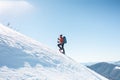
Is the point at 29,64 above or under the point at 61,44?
under

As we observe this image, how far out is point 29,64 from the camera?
1407 centimetres

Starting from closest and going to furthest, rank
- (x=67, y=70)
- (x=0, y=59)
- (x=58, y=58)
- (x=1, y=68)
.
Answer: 1. (x=1, y=68)
2. (x=0, y=59)
3. (x=67, y=70)
4. (x=58, y=58)

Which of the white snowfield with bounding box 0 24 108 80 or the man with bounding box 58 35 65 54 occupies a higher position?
the man with bounding box 58 35 65 54

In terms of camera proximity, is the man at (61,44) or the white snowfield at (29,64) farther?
the man at (61,44)

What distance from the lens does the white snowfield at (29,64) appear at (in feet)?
41.5

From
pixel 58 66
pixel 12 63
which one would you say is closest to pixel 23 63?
pixel 12 63

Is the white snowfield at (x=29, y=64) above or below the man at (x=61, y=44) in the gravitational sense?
below

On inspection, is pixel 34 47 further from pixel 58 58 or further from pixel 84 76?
pixel 84 76

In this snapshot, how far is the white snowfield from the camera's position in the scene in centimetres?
1265

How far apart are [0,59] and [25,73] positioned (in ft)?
5.50

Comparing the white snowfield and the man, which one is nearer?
the white snowfield

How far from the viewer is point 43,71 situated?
545 inches

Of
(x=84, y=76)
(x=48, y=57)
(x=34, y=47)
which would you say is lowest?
(x=84, y=76)

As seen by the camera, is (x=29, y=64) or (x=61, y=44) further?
(x=61, y=44)
